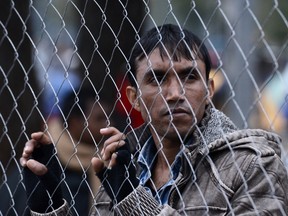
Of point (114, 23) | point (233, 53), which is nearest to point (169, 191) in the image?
point (233, 53)

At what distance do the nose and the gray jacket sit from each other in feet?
0.44

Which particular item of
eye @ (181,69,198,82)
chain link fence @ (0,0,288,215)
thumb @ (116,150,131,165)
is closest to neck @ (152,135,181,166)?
thumb @ (116,150,131,165)

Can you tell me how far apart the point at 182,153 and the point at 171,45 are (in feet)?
1.39

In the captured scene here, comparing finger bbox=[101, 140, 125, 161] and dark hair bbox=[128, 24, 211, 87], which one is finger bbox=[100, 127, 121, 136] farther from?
dark hair bbox=[128, 24, 211, 87]

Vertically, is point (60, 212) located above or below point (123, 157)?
below

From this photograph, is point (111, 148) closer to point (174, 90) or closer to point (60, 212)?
point (174, 90)

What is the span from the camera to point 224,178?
3.12m

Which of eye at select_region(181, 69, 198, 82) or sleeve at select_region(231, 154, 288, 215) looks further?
eye at select_region(181, 69, 198, 82)

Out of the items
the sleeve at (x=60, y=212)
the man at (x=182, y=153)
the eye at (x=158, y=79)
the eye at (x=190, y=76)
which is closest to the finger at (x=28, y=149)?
Result: the sleeve at (x=60, y=212)

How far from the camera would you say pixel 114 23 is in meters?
5.77

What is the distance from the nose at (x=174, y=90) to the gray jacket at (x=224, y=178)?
13 cm

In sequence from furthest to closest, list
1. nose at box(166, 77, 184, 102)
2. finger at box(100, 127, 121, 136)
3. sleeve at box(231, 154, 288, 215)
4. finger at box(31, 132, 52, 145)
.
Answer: finger at box(31, 132, 52, 145) → finger at box(100, 127, 121, 136) → nose at box(166, 77, 184, 102) → sleeve at box(231, 154, 288, 215)

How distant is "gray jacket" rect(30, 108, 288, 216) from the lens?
9.81 ft

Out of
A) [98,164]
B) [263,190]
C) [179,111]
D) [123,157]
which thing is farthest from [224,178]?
[98,164]
